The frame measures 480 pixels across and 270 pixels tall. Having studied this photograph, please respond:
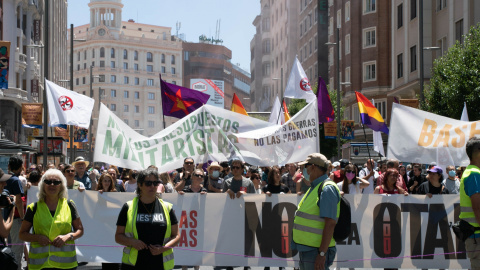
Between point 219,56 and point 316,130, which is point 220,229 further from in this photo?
point 219,56

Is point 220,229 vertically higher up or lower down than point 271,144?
lower down

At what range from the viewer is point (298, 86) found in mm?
16391

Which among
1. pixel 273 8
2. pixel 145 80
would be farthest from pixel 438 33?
pixel 145 80

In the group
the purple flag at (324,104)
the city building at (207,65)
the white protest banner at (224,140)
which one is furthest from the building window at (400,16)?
the city building at (207,65)

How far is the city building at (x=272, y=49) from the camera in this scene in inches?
3027

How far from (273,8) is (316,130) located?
262ft

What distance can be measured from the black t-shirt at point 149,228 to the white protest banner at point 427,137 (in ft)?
16.9

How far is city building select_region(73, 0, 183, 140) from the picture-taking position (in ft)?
482

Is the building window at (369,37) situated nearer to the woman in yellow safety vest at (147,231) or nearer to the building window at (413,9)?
the building window at (413,9)

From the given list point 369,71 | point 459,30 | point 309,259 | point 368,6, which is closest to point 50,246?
point 309,259

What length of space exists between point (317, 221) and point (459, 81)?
64.5 feet

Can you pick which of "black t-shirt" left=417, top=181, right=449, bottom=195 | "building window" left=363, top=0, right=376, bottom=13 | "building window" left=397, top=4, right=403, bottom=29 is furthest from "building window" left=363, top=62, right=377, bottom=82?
"black t-shirt" left=417, top=181, right=449, bottom=195

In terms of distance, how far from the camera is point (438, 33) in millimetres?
37281

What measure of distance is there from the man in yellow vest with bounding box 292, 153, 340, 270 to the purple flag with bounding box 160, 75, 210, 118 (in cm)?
743
